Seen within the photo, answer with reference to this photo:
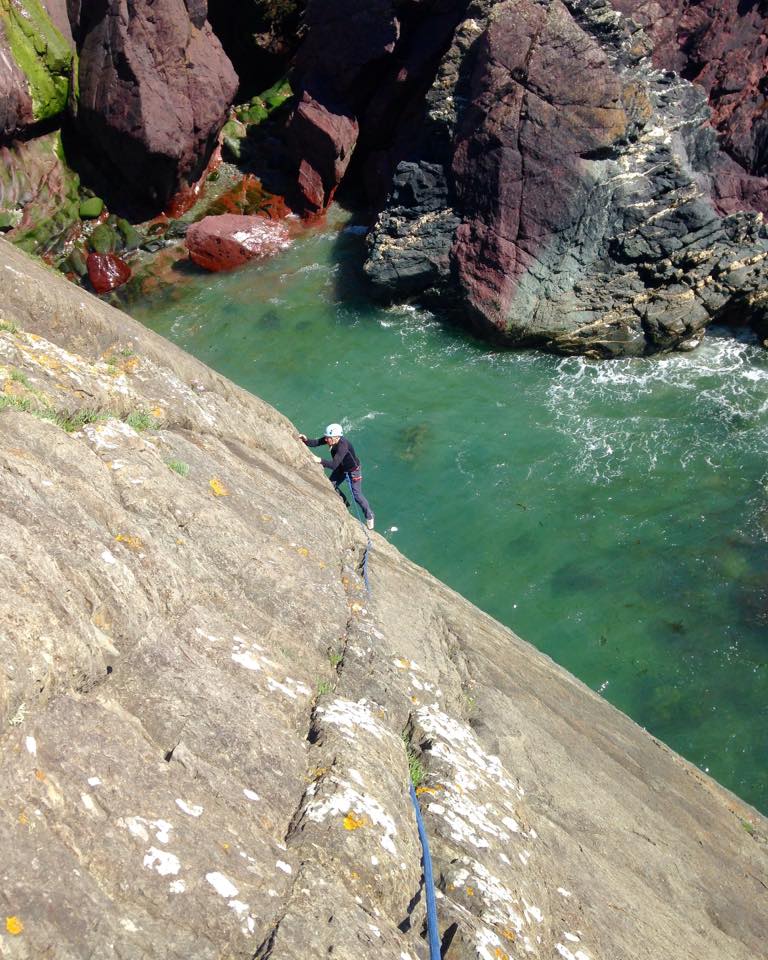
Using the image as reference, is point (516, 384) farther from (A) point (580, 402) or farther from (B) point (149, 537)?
(B) point (149, 537)

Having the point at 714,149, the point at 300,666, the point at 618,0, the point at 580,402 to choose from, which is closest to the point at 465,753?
the point at 300,666

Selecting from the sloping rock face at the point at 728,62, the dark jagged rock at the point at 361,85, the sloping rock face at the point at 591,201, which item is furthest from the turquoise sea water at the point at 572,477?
the dark jagged rock at the point at 361,85

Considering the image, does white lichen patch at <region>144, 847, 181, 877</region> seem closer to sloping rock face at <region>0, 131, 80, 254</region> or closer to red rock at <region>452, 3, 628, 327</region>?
red rock at <region>452, 3, 628, 327</region>

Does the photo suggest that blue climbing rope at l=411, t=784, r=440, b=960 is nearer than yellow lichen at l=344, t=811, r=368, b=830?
Yes

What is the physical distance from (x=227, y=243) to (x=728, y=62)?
14.8m

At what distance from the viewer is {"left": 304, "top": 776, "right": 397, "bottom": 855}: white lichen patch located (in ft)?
16.8

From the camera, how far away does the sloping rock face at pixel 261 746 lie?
4.26 meters

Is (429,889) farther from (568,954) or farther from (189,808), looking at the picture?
(189,808)

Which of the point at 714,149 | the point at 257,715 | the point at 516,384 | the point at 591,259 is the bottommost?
the point at 516,384

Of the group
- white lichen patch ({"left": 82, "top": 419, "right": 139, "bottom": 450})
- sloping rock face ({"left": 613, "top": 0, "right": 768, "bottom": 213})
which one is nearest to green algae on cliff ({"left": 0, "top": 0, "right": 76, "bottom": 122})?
sloping rock face ({"left": 613, "top": 0, "right": 768, "bottom": 213})

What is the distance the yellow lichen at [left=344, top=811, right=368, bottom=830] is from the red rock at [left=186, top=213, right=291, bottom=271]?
22106mm

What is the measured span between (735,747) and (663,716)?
1.07 m

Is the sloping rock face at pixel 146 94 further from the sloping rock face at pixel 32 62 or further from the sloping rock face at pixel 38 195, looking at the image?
the sloping rock face at pixel 38 195

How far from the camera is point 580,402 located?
61.5 feet
